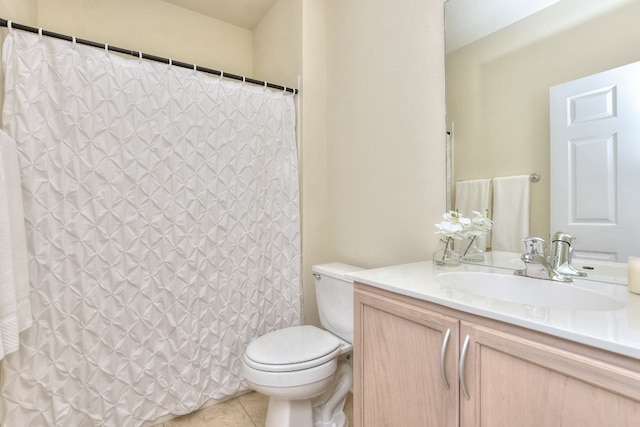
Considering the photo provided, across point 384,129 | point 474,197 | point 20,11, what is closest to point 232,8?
point 20,11

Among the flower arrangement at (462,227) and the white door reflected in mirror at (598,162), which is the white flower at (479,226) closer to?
the flower arrangement at (462,227)

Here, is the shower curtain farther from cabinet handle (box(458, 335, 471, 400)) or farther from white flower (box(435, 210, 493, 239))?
cabinet handle (box(458, 335, 471, 400))

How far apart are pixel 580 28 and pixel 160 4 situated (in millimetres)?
2448

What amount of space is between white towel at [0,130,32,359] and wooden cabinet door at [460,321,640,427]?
1.47 m

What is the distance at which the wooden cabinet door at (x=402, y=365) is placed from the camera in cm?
80

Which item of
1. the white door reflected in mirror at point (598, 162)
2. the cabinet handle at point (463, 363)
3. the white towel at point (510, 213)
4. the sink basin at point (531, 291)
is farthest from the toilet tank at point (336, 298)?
the white door reflected in mirror at point (598, 162)

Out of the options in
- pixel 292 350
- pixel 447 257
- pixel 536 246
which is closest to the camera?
pixel 536 246

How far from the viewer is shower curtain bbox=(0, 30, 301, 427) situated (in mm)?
1314

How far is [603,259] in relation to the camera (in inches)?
38.0

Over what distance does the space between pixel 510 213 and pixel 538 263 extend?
0.79ft

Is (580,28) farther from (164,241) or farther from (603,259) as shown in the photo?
(164,241)

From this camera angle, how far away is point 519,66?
1.16m

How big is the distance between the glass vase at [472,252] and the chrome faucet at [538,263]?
0.64ft

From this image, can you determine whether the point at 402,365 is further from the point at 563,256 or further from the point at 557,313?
the point at 563,256
